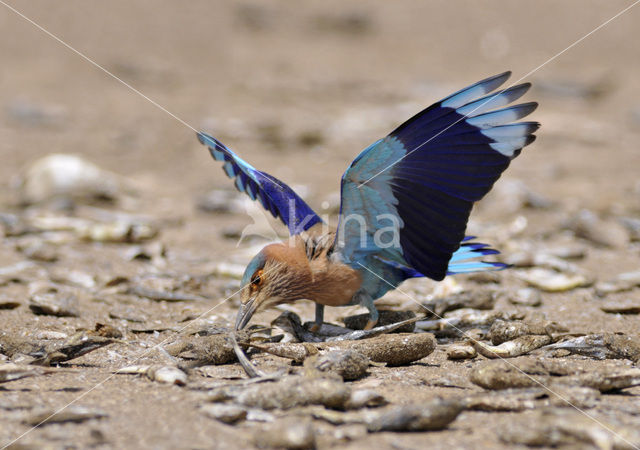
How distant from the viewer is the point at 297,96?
9617mm

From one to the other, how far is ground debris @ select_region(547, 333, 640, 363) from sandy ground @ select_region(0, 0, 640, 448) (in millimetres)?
73

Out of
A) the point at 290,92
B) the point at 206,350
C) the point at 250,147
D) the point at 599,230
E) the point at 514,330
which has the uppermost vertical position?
the point at 290,92

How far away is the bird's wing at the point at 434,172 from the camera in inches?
116

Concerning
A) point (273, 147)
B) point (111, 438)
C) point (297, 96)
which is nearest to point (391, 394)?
point (111, 438)

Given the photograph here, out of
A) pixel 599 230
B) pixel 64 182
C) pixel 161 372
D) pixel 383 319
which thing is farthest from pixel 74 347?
pixel 599 230

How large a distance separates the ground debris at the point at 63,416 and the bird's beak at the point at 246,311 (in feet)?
3.44

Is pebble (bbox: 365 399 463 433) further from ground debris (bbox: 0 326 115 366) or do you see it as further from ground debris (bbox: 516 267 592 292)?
ground debris (bbox: 516 267 592 292)

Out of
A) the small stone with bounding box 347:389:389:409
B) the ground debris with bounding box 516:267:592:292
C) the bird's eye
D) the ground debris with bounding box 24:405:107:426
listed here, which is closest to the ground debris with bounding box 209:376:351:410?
the small stone with bounding box 347:389:389:409

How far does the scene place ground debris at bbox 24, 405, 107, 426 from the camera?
2.16m

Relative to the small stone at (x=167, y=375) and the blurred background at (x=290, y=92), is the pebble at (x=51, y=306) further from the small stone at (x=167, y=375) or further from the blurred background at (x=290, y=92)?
the blurred background at (x=290, y=92)

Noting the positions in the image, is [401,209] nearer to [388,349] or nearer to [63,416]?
[388,349]

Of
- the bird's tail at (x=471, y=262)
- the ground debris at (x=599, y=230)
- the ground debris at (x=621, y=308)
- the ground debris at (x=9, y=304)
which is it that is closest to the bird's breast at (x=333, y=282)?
the bird's tail at (x=471, y=262)

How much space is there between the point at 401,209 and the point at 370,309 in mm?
544

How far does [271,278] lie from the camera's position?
10.7ft
